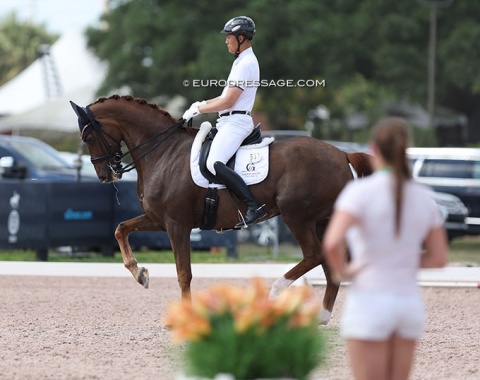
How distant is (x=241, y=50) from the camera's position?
11227 mm

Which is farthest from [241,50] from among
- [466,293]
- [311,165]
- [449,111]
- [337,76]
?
[449,111]

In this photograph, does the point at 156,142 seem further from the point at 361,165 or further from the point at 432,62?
the point at 432,62

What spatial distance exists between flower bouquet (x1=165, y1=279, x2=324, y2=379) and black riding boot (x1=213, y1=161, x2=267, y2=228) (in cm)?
545

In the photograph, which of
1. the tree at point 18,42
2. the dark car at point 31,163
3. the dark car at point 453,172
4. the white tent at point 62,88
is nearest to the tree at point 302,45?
the white tent at point 62,88

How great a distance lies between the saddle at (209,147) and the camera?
36.9 ft

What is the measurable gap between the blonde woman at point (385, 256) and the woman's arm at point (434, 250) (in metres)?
0.05

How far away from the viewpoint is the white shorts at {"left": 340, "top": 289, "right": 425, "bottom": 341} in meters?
5.43

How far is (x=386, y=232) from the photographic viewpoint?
5461mm

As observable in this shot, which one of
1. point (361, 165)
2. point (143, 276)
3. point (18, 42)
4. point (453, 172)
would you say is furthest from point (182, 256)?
point (18, 42)

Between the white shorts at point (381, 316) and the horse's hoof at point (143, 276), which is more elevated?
the horse's hoof at point (143, 276)

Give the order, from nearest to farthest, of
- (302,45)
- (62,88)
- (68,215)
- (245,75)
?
(245,75), (68,215), (62,88), (302,45)

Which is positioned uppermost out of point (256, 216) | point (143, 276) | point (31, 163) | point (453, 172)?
point (453, 172)

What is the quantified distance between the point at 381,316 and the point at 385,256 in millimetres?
282

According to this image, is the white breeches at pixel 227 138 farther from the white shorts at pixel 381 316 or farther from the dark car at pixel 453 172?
the dark car at pixel 453 172
